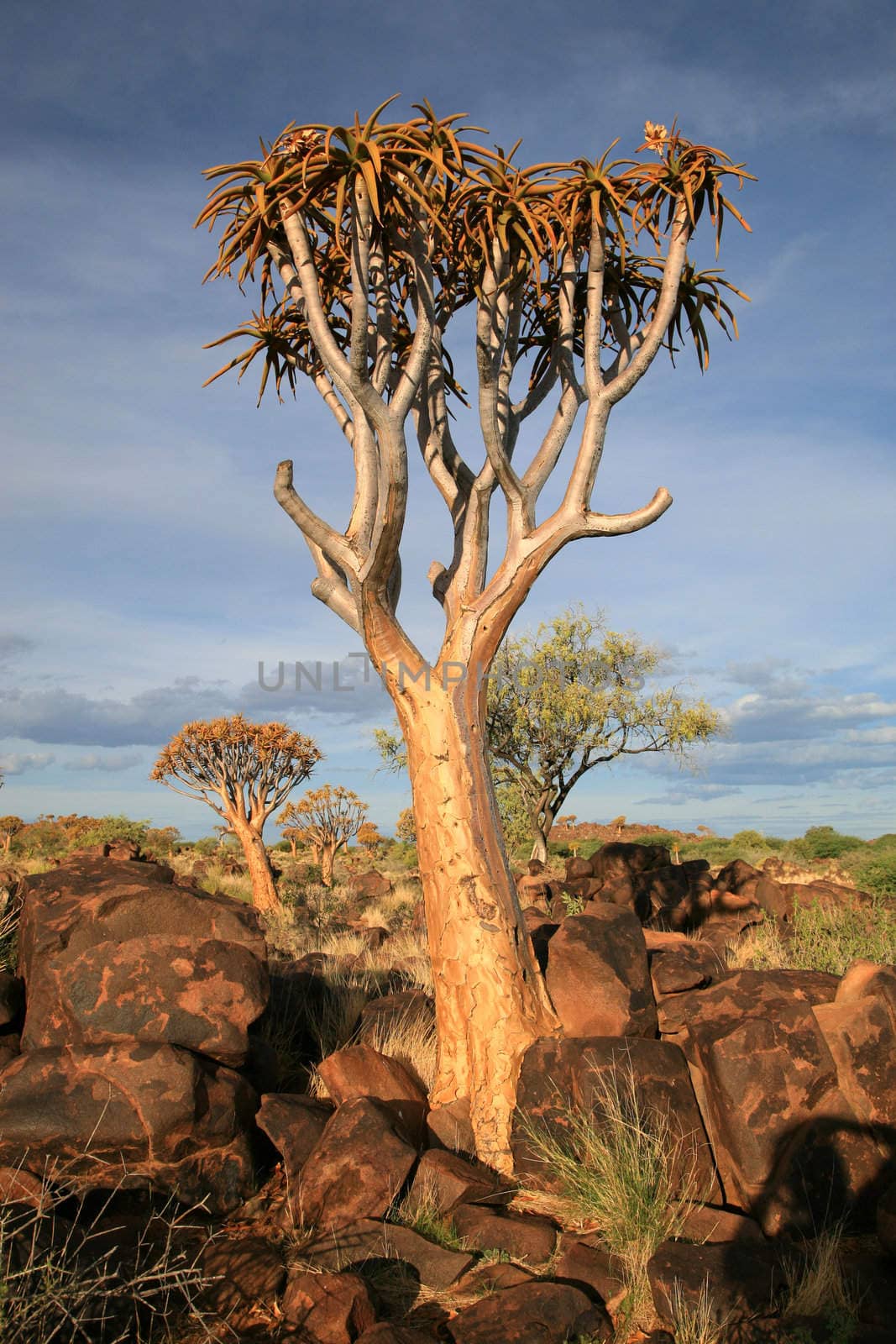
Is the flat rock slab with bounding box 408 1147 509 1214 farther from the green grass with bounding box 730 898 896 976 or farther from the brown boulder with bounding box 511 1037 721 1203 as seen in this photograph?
the green grass with bounding box 730 898 896 976

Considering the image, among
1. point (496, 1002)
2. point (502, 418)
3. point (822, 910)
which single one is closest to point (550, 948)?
point (496, 1002)

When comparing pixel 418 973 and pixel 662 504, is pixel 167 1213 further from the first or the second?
pixel 662 504

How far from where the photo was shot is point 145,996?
20.9ft

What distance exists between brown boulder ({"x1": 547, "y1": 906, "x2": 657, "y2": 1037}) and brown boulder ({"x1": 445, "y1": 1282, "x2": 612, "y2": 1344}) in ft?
9.03

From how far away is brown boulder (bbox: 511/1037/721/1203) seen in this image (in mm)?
6191

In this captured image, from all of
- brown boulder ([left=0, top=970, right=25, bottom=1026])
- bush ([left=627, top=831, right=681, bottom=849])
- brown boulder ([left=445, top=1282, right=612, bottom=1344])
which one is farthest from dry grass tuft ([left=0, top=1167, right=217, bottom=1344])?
bush ([left=627, top=831, right=681, bottom=849])

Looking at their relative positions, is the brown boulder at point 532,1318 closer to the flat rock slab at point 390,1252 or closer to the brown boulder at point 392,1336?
the brown boulder at point 392,1336

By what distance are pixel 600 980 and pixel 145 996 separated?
349cm

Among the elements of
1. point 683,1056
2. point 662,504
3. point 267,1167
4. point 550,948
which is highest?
point 662,504

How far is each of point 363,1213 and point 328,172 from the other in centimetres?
758

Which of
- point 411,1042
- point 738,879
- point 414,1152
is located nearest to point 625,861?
point 738,879

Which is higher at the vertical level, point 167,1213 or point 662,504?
point 662,504

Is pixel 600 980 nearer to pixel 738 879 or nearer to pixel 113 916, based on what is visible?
pixel 113 916

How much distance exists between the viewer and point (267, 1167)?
653cm
